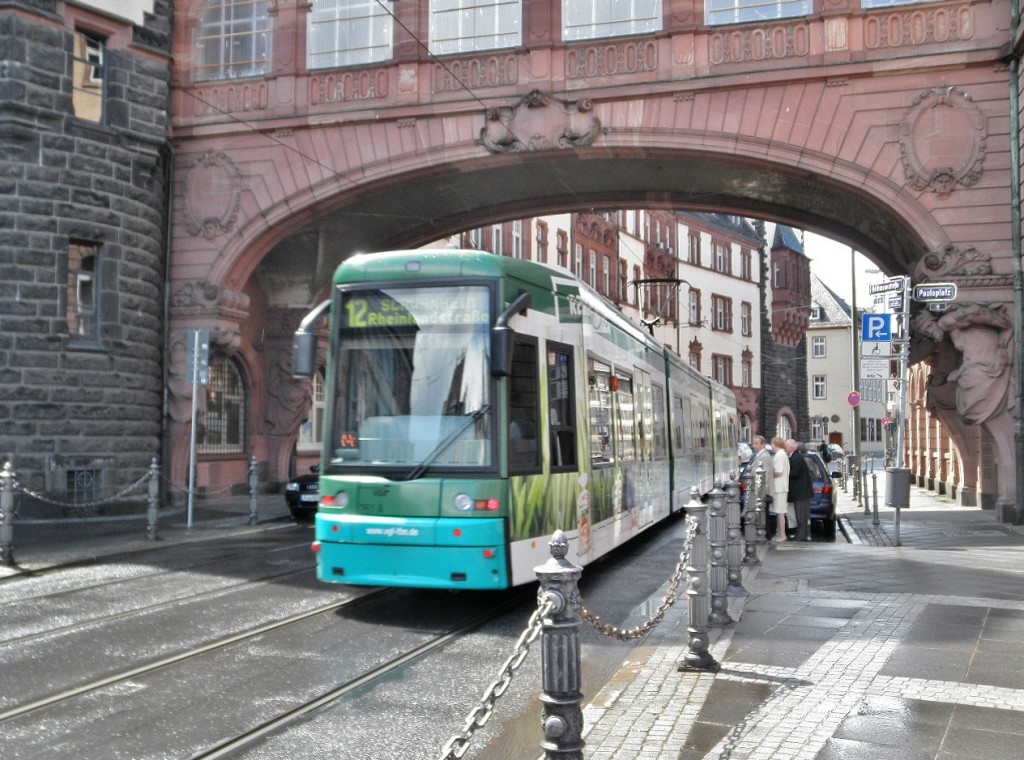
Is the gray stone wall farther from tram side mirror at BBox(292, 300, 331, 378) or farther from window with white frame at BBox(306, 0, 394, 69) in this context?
tram side mirror at BBox(292, 300, 331, 378)

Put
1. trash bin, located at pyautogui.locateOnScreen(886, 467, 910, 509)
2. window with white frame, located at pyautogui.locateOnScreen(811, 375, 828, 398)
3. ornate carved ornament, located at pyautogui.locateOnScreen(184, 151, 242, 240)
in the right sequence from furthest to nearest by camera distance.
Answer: window with white frame, located at pyautogui.locateOnScreen(811, 375, 828, 398), ornate carved ornament, located at pyautogui.locateOnScreen(184, 151, 242, 240), trash bin, located at pyautogui.locateOnScreen(886, 467, 910, 509)

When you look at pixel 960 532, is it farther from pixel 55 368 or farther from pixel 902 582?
pixel 55 368

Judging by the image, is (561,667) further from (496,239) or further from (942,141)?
(496,239)

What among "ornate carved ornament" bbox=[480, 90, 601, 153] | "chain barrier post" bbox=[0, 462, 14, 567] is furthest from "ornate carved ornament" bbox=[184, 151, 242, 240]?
"chain barrier post" bbox=[0, 462, 14, 567]

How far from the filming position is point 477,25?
69.7ft

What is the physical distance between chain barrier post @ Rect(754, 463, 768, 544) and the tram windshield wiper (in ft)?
25.8

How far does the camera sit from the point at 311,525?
19.2m

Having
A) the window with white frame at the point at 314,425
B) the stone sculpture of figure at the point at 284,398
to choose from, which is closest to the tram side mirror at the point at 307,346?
the stone sculpture of figure at the point at 284,398

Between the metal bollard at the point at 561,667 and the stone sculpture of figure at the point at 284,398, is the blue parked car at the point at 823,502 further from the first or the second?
the metal bollard at the point at 561,667

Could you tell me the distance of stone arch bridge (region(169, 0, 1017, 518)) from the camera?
18328 millimetres

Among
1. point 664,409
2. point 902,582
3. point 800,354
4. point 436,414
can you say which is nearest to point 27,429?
point 664,409

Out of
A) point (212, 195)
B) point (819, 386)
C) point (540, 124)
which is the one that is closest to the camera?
point (540, 124)

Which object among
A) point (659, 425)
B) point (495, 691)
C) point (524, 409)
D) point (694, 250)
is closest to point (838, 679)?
point (495, 691)

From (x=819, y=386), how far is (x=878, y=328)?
69860 millimetres
